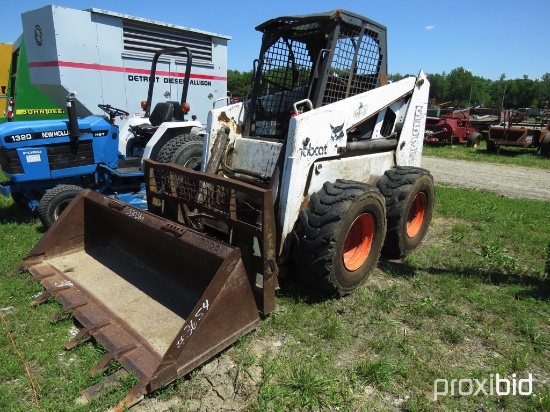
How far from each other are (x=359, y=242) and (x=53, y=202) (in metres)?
3.65

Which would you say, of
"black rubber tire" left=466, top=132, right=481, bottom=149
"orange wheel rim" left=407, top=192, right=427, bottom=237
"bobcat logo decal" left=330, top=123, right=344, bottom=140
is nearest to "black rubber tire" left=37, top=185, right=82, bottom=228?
"bobcat logo decal" left=330, top=123, right=344, bottom=140

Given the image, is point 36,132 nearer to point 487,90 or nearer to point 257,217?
point 257,217

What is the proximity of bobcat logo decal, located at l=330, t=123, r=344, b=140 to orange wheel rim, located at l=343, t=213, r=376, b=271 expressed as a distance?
2.37 ft

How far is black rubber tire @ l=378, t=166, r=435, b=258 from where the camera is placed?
3.96m

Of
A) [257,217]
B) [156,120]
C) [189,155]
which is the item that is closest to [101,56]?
[156,120]

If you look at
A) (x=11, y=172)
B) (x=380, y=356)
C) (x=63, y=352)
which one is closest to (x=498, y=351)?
(x=380, y=356)

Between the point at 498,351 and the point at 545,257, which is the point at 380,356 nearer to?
the point at 498,351

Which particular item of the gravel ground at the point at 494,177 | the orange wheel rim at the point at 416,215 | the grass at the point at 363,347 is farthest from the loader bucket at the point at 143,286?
the gravel ground at the point at 494,177

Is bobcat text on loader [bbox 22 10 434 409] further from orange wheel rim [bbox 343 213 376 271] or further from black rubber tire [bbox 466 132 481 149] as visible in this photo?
black rubber tire [bbox 466 132 481 149]

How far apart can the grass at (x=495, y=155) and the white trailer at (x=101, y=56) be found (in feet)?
29.2

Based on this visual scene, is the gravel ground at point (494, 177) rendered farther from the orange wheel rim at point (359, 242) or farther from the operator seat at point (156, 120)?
the operator seat at point (156, 120)

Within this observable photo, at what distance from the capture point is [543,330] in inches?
124

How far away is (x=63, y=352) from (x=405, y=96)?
12.8 ft

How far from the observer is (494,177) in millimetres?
9844
